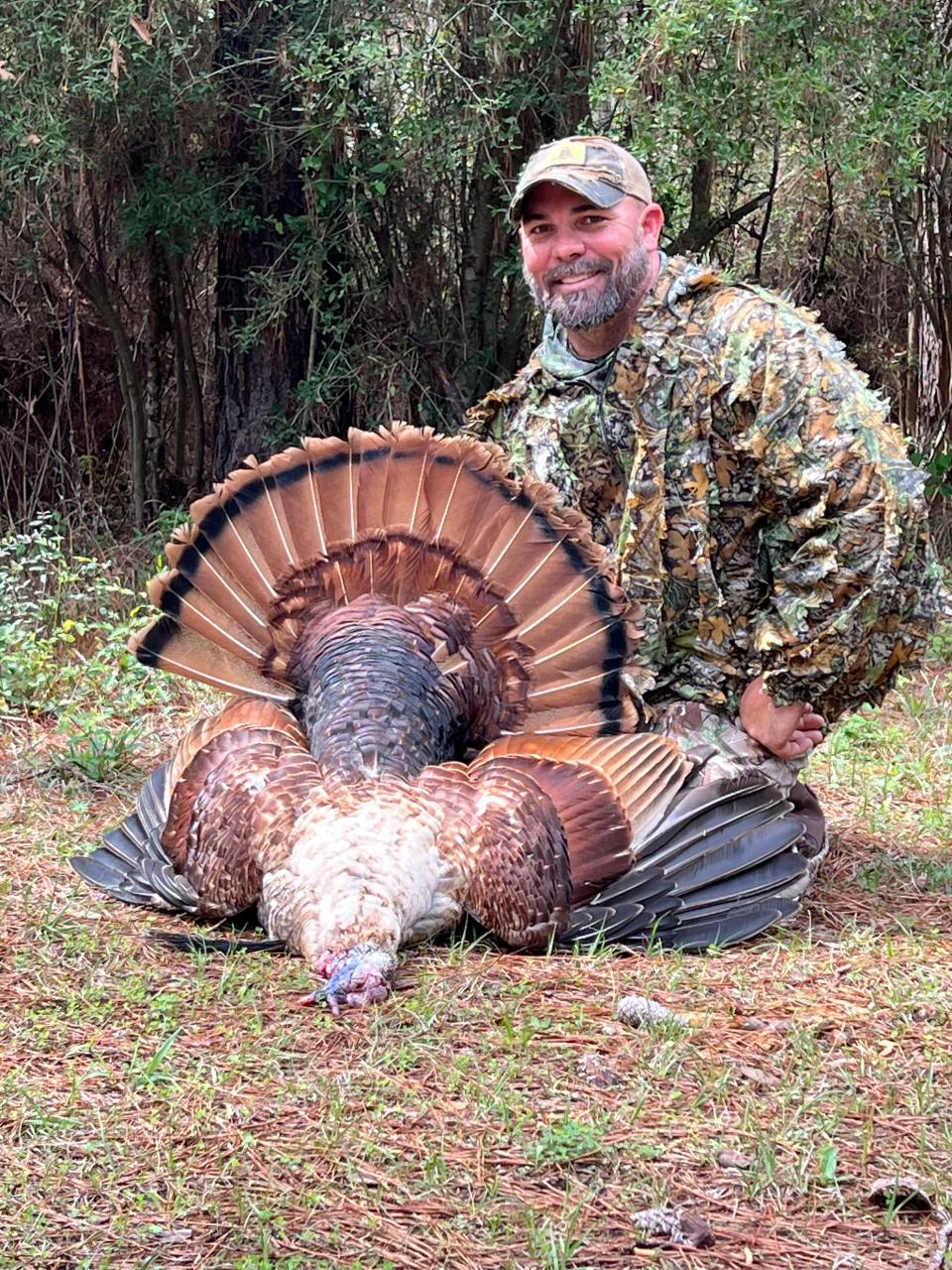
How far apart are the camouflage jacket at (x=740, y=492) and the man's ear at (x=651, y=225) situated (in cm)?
12

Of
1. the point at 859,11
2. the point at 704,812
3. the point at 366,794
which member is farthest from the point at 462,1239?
the point at 859,11

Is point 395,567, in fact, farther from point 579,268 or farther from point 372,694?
point 579,268

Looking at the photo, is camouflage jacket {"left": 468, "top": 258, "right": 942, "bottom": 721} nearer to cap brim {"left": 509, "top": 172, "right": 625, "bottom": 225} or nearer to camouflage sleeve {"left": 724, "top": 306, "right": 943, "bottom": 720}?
camouflage sleeve {"left": 724, "top": 306, "right": 943, "bottom": 720}

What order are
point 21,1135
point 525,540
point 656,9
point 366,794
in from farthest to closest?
point 656,9 < point 525,540 < point 366,794 < point 21,1135

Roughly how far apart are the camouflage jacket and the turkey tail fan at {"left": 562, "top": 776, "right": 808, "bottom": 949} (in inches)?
14.1

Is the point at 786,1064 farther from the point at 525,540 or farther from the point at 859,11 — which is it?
the point at 859,11

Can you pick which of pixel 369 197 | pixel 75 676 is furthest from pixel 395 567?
pixel 369 197

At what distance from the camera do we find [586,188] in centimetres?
392

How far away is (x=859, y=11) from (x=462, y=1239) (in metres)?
5.20

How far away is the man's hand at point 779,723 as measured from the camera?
3.93 m

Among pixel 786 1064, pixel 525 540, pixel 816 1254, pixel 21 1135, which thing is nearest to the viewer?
pixel 816 1254

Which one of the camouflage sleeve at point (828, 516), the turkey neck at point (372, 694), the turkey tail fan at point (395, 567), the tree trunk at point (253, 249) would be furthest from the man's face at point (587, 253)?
the tree trunk at point (253, 249)

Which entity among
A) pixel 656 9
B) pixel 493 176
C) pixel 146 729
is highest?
pixel 656 9

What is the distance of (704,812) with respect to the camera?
12.0 ft
